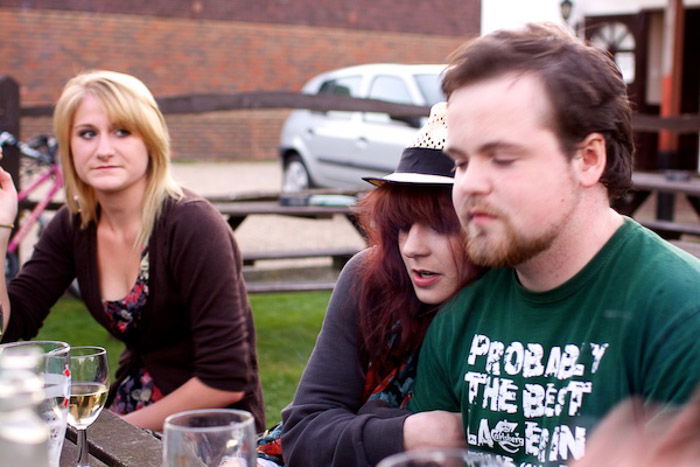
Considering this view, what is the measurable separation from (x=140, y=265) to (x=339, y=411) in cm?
108

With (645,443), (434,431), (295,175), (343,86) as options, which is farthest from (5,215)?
(295,175)

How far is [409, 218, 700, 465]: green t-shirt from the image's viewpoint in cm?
139

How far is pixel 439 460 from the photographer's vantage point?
2.56 feet

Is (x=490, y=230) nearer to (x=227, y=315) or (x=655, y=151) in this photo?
(x=227, y=315)

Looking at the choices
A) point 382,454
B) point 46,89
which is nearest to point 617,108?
point 382,454

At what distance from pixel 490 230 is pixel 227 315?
1.34 m

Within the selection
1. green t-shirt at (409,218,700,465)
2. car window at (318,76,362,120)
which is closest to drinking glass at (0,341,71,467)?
green t-shirt at (409,218,700,465)

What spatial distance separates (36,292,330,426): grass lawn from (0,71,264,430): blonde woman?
151cm

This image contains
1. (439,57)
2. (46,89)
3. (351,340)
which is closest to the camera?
(351,340)

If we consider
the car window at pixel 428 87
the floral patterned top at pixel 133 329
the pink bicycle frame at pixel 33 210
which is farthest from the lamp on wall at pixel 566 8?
the floral patterned top at pixel 133 329

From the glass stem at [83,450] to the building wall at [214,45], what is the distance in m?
16.2

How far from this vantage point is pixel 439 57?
21438 millimetres

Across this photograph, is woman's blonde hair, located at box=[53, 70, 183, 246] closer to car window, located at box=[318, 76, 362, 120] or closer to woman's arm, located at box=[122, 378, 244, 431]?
woman's arm, located at box=[122, 378, 244, 431]

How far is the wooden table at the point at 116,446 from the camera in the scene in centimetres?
164
